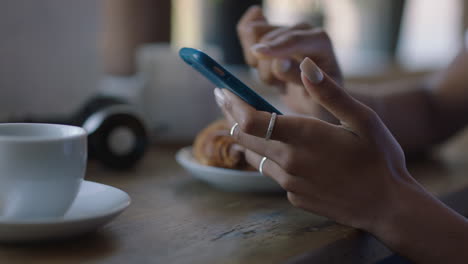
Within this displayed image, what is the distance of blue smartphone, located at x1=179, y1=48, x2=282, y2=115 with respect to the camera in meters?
0.49

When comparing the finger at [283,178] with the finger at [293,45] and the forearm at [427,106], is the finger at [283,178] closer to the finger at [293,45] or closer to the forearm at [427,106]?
the finger at [293,45]

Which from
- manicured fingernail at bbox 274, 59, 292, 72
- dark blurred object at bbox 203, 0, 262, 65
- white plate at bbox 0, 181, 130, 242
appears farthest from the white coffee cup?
dark blurred object at bbox 203, 0, 262, 65

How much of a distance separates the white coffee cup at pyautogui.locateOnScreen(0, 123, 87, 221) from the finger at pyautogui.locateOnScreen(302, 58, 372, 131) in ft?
0.67

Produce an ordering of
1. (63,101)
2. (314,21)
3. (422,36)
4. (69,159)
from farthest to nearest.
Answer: (422,36) < (314,21) < (63,101) < (69,159)

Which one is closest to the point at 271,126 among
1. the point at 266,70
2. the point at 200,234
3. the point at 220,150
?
the point at 200,234

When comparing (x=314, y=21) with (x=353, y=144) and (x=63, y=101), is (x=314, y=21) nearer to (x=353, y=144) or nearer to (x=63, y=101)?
(x=63, y=101)

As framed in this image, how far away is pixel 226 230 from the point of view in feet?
1.82

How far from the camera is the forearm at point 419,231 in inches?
21.7

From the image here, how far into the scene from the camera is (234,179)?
0.69 meters

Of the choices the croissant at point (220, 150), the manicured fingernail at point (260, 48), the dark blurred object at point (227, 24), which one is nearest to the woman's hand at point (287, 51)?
the manicured fingernail at point (260, 48)

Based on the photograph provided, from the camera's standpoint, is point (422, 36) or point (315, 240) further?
point (422, 36)

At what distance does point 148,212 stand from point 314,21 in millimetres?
1952

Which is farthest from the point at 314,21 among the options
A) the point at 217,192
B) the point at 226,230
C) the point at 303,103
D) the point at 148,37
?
the point at 226,230

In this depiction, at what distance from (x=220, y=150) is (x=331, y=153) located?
22 cm
